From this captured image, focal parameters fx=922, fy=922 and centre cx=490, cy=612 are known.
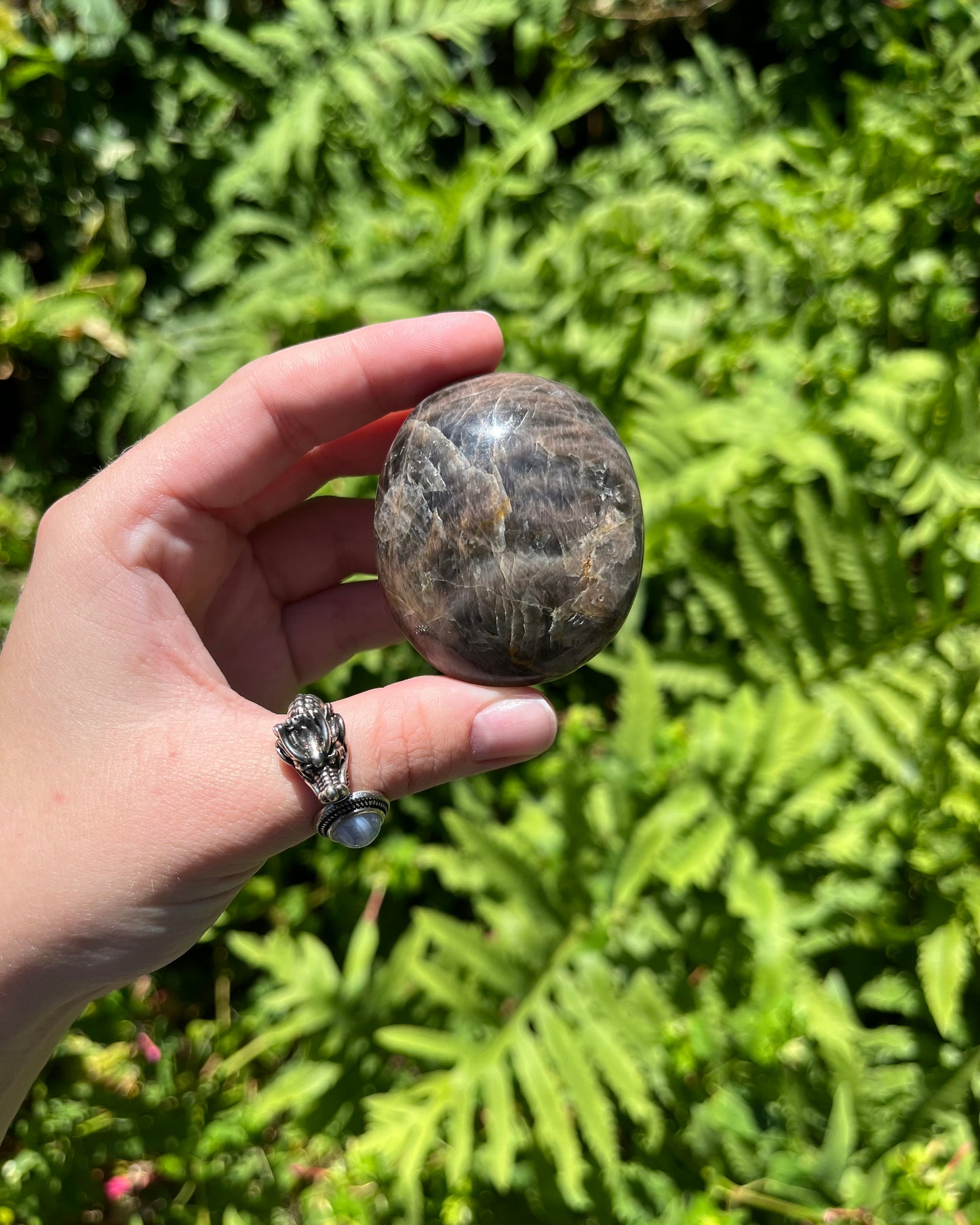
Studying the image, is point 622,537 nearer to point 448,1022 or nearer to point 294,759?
point 294,759

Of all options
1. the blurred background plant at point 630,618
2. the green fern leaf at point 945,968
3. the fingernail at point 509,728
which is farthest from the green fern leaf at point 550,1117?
the fingernail at point 509,728

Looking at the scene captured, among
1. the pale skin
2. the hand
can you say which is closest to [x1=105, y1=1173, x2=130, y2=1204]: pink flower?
the pale skin

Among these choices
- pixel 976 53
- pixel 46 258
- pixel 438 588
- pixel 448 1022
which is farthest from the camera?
pixel 46 258

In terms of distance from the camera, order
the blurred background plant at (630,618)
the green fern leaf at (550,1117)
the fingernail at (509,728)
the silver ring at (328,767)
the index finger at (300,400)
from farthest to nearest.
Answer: the blurred background plant at (630,618) → the green fern leaf at (550,1117) → the index finger at (300,400) → the fingernail at (509,728) → the silver ring at (328,767)

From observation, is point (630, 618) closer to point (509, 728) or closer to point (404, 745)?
point (509, 728)

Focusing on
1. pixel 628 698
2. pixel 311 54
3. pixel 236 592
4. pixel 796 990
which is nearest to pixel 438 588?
pixel 236 592

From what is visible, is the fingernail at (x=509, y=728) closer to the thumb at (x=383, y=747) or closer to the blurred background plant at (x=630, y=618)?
the thumb at (x=383, y=747)

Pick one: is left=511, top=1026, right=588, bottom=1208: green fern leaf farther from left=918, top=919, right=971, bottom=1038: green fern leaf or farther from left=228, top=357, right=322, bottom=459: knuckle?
left=228, top=357, right=322, bottom=459: knuckle

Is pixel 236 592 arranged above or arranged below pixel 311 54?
below

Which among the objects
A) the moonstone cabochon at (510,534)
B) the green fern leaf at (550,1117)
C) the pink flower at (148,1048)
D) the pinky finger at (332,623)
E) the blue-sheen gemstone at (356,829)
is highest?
the moonstone cabochon at (510,534)
